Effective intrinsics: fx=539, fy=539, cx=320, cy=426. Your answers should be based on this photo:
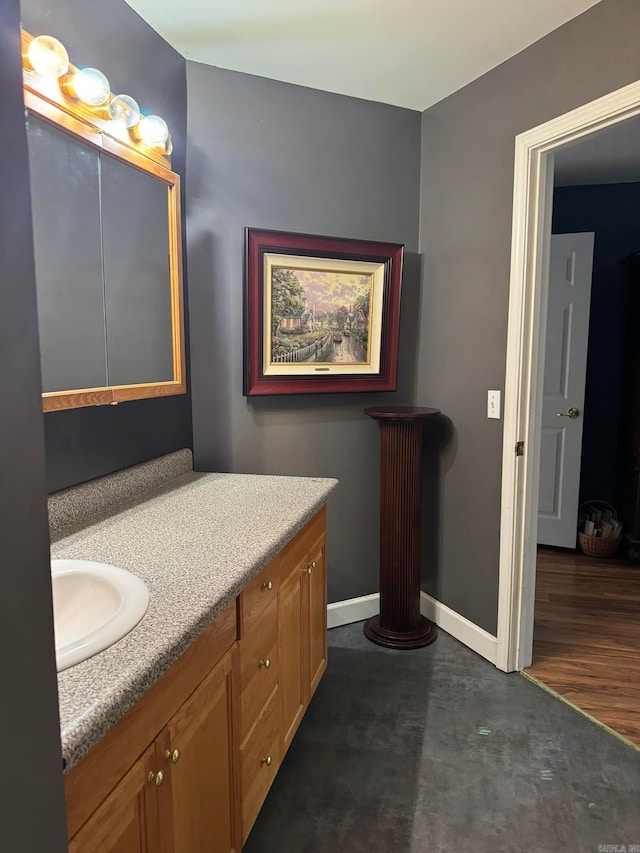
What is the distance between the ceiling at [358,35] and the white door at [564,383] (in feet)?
5.27

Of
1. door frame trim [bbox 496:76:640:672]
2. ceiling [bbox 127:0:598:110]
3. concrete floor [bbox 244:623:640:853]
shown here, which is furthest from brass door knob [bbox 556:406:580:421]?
ceiling [bbox 127:0:598:110]

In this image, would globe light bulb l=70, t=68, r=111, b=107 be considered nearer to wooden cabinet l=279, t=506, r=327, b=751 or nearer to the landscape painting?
the landscape painting

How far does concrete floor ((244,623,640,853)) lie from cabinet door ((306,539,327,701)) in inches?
8.7

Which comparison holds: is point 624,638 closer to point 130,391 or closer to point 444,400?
point 444,400

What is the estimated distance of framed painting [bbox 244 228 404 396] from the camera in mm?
2182

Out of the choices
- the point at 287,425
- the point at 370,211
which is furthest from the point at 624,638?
the point at 370,211

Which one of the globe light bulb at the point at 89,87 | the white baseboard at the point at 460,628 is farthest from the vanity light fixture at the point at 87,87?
the white baseboard at the point at 460,628

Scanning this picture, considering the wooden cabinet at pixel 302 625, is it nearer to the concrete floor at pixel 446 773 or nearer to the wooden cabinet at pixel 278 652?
the wooden cabinet at pixel 278 652

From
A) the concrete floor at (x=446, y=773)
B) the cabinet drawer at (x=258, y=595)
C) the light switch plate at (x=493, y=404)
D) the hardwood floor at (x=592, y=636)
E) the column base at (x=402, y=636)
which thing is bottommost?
the concrete floor at (x=446, y=773)

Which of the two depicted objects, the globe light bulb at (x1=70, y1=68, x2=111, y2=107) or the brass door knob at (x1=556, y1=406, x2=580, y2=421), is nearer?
the globe light bulb at (x1=70, y1=68, x2=111, y2=107)

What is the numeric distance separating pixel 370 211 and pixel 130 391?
1431 mm

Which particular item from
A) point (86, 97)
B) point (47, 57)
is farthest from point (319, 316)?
point (47, 57)

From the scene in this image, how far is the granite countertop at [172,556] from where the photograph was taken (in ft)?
2.43

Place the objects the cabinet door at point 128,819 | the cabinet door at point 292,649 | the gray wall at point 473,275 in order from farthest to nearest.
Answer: the gray wall at point 473,275, the cabinet door at point 292,649, the cabinet door at point 128,819
